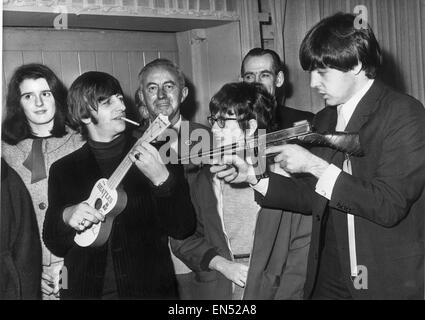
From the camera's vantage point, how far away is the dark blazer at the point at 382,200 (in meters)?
1.02

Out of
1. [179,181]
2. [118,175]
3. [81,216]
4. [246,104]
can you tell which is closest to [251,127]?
[246,104]

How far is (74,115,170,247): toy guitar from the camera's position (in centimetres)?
120

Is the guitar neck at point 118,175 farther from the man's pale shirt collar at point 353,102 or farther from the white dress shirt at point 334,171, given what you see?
the man's pale shirt collar at point 353,102

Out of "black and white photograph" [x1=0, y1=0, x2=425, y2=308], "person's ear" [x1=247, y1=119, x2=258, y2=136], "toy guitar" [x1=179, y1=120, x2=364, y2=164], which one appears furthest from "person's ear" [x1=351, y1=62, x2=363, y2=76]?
"person's ear" [x1=247, y1=119, x2=258, y2=136]

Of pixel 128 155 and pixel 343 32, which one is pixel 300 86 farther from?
pixel 128 155

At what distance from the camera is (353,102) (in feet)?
3.77

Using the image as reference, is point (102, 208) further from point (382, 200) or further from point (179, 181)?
point (382, 200)

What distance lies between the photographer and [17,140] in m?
1.19

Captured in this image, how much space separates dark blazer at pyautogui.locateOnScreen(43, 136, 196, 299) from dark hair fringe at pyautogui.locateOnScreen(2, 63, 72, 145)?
0.08m

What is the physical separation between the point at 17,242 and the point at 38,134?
0.25 metres

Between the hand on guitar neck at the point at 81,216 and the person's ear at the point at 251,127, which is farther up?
the person's ear at the point at 251,127

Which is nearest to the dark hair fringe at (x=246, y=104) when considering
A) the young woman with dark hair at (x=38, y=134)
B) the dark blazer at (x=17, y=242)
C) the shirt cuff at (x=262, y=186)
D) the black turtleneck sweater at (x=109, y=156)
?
the shirt cuff at (x=262, y=186)

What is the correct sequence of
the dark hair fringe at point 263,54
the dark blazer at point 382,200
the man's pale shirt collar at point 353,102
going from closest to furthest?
the dark blazer at point 382,200, the man's pale shirt collar at point 353,102, the dark hair fringe at point 263,54

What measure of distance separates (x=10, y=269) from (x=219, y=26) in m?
0.85
